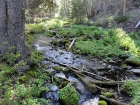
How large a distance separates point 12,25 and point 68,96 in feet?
10.6

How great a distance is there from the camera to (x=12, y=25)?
6.37 metres

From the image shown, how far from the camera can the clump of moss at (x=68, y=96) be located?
5.34 metres

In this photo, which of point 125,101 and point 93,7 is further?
point 93,7

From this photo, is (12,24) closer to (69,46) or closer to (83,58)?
(83,58)

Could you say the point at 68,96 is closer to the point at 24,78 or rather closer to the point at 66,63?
the point at 24,78

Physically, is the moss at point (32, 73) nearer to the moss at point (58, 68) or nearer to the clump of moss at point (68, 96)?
the moss at point (58, 68)

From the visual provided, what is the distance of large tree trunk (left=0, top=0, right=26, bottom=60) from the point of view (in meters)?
6.23

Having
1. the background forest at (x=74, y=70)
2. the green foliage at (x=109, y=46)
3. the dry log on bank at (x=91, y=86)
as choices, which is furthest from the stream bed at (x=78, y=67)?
the green foliage at (x=109, y=46)

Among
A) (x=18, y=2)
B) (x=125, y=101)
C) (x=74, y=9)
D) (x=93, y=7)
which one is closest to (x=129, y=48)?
(x=125, y=101)

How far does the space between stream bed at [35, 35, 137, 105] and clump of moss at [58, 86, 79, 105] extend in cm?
20

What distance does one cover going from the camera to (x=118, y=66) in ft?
28.5

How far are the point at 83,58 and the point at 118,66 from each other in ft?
6.24

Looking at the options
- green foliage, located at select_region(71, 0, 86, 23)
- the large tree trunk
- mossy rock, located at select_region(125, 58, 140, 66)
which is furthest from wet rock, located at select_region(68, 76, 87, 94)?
green foliage, located at select_region(71, 0, 86, 23)

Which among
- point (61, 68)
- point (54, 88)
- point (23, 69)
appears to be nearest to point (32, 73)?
point (23, 69)
